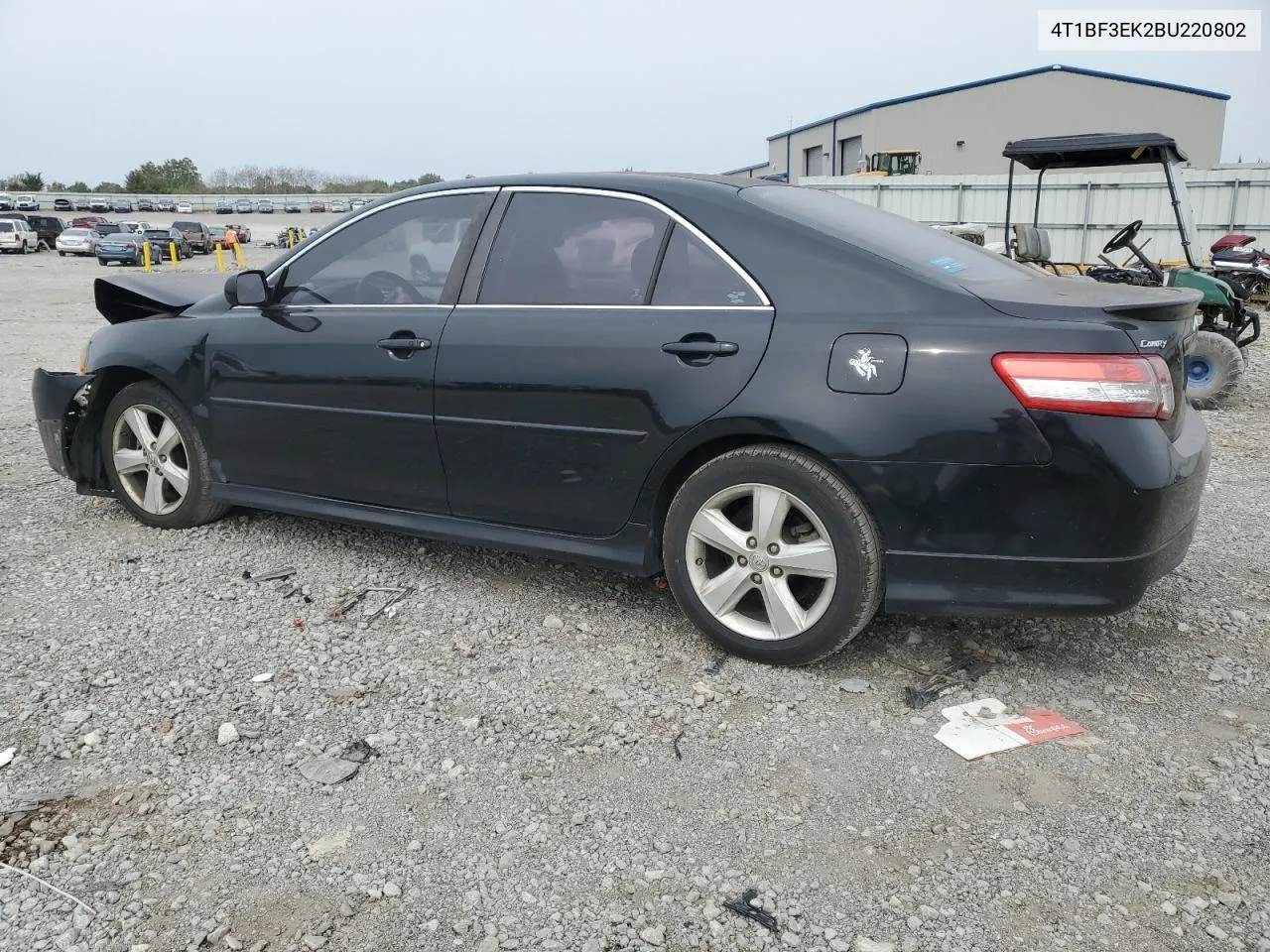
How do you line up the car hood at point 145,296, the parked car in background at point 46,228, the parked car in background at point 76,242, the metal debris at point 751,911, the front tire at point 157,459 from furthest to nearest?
1. the parked car in background at point 46,228
2. the parked car in background at point 76,242
3. the car hood at point 145,296
4. the front tire at point 157,459
5. the metal debris at point 751,911

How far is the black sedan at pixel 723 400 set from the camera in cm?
294

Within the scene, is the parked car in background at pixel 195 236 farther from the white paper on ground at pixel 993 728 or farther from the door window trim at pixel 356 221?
the white paper on ground at pixel 993 728

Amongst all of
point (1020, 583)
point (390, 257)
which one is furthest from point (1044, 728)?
point (390, 257)

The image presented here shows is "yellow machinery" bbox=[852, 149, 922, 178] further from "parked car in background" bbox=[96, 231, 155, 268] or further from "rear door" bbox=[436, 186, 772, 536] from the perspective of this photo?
"rear door" bbox=[436, 186, 772, 536]

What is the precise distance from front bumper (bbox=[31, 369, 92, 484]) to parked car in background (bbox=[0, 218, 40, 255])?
42.2m

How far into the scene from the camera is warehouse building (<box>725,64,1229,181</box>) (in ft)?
123

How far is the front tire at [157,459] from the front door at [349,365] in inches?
9.1

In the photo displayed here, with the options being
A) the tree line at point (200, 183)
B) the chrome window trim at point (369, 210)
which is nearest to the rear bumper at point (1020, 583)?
the chrome window trim at point (369, 210)

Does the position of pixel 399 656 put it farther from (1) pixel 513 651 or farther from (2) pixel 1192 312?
(2) pixel 1192 312

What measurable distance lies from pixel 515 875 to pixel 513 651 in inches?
49.3

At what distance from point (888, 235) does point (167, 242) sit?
4050cm

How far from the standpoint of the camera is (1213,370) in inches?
335

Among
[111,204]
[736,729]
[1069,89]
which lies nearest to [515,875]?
[736,729]

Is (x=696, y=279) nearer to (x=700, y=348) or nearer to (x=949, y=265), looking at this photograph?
(x=700, y=348)
